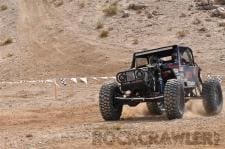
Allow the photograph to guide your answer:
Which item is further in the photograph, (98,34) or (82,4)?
(82,4)

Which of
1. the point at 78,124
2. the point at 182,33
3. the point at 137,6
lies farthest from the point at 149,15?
the point at 78,124

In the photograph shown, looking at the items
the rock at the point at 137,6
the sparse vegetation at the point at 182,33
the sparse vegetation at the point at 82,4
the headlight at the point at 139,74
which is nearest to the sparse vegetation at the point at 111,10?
Result: the rock at the point at 137,6

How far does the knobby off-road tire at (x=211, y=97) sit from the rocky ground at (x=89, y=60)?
42 cm

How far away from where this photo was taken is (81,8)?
135 feet

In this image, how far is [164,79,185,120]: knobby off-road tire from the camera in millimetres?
12695

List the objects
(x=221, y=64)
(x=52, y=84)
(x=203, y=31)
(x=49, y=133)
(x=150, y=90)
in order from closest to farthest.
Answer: (x=49, y=133), (x=150, y=90), (x=52, y=84), (x=221, y=64), (x=203, y=31)

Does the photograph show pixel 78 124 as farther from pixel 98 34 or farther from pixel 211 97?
pixel 98 34

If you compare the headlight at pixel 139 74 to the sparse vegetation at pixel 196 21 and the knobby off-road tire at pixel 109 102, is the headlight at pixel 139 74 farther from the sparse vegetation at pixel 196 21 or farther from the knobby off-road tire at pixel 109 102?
the sparse vegetation at pixel 196 21

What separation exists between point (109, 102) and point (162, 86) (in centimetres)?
137

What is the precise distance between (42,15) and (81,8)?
9.96 ft

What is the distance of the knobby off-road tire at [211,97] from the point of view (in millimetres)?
14547

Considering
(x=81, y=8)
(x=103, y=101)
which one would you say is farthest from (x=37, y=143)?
(x=81, y=8)

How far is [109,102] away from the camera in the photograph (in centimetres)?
1373

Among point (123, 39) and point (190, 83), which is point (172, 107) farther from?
point (123, 39)
